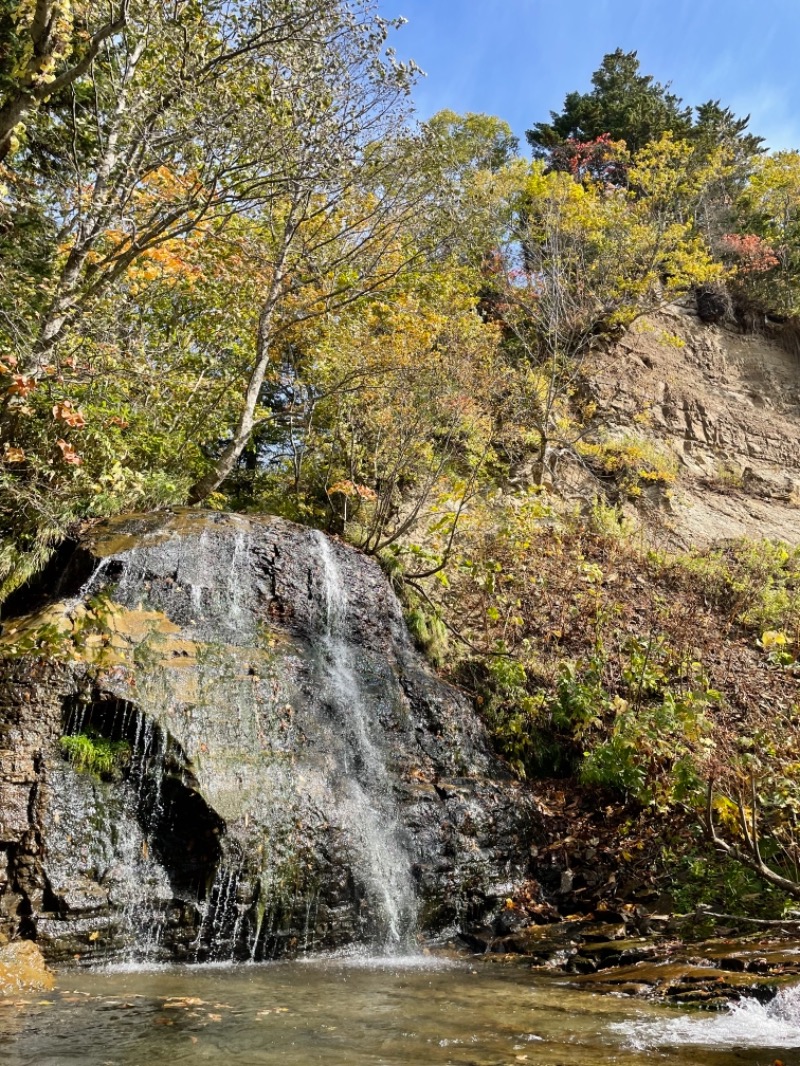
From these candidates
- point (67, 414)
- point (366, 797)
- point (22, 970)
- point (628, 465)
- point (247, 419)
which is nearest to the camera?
point (22, 970)

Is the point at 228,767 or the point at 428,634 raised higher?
the point at 428,634

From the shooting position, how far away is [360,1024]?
12.9 ft

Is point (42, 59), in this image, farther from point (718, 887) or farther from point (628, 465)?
point (628, 465)

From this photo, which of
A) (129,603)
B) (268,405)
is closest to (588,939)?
(129,603)

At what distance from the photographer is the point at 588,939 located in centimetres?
622

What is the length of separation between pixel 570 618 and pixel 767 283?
1483cm

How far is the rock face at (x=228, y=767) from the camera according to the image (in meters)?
5.48

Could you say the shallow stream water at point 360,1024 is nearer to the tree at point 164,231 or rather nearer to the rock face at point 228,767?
the rock face at point 228,767

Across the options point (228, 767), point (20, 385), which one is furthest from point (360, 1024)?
point (20, 385)

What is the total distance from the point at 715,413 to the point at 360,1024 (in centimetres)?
1738

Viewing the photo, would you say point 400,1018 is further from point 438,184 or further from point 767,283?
point 767,283

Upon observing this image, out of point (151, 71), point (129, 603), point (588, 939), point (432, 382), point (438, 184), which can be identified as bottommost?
point (588, 939)

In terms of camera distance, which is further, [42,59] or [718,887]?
[718,887]

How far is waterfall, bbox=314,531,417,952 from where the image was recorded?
6324 millimetres
